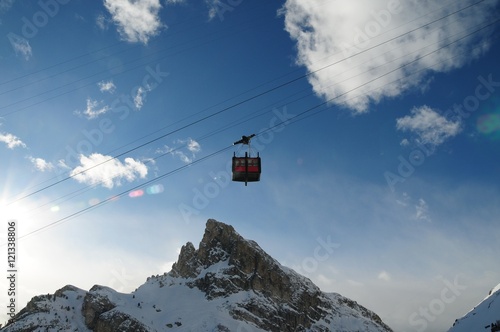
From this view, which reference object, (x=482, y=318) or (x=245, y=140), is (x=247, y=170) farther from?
(x=482, y=318)

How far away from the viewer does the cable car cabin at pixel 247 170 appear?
3388 centimetres

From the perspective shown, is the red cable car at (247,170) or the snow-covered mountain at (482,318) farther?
the snow-covered mountain at (482,318)

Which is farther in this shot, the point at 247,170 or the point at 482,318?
the point at 482,318

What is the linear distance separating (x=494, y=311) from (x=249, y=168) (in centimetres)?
15302

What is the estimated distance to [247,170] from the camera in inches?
1331

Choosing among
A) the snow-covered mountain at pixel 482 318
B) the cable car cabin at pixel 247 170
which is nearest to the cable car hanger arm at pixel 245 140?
the cable car cabin at pixel 247 170

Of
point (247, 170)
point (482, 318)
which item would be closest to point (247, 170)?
point (247, 170)

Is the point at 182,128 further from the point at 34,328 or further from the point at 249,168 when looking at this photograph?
the point at 34,328

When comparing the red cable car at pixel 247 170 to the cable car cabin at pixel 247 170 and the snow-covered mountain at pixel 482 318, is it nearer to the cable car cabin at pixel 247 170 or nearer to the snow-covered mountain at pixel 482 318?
the cable car cabin at pixel 247 170

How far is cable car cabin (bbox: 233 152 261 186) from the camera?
111ft

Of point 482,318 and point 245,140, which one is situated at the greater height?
point 482,318

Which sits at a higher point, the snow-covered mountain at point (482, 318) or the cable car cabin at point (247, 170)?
the snow-covered mountain at point (482, 318)

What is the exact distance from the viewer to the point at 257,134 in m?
32.1

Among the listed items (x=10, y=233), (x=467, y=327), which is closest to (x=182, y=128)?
(x=10, y=233)
